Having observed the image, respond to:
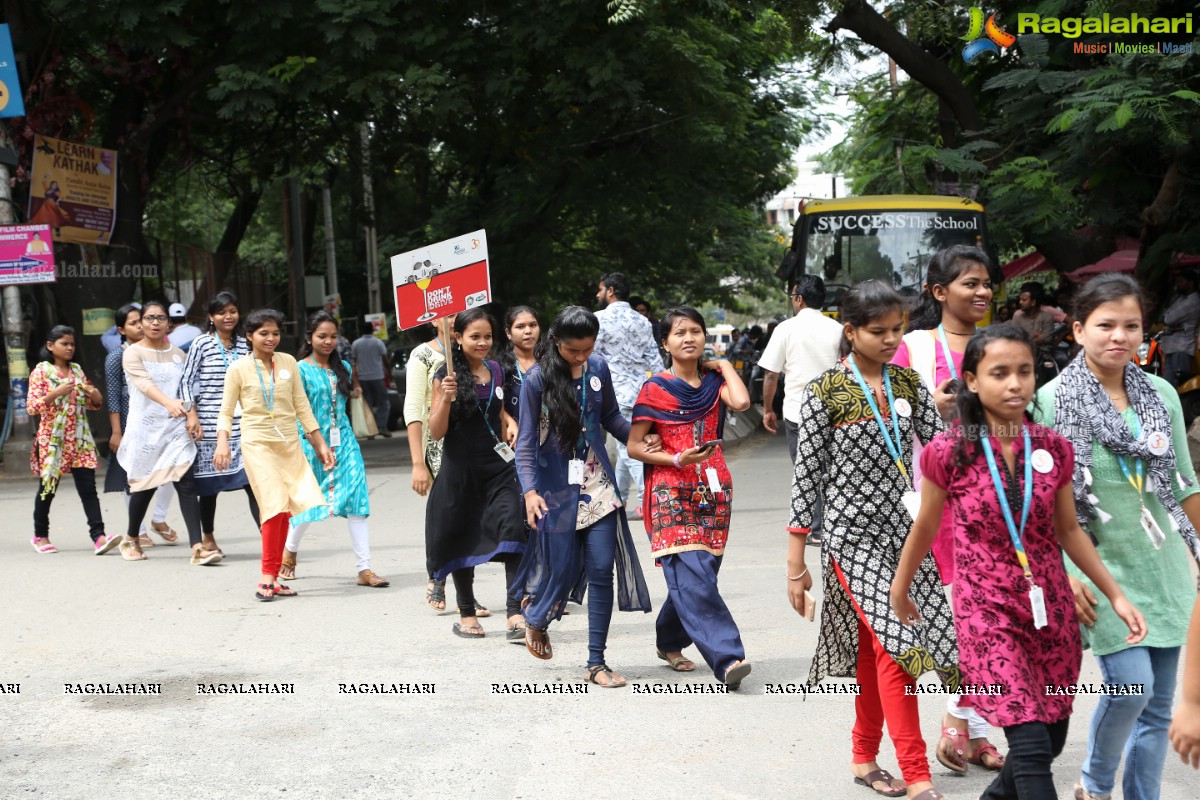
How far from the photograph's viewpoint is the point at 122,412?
1059 centimetres

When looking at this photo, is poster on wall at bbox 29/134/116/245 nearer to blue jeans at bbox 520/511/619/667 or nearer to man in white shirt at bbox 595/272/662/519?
man in white shirt at bbox 595/272/662/519

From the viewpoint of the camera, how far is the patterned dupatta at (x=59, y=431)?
A: 10211 mm

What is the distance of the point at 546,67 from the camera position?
55.5ft

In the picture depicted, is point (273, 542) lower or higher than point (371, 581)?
higher

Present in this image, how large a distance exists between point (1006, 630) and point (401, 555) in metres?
6.71

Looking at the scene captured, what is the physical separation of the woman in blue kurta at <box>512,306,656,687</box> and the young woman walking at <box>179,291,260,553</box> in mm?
4120

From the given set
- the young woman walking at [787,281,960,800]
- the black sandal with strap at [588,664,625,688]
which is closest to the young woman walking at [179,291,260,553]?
the black sandal with strap at [588,664,625,688]

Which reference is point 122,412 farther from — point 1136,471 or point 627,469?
point 1136,471

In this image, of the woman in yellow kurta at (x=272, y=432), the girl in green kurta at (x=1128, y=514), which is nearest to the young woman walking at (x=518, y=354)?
the woman in yellow kurta at (x=272, y=432)

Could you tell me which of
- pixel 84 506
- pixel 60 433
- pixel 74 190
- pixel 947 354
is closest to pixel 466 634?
pixel 947 354

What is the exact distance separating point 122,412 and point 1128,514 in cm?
854

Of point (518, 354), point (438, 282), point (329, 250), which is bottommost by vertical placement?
point (518, 354)

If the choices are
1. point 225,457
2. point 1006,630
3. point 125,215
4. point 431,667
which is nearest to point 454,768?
point 431,667

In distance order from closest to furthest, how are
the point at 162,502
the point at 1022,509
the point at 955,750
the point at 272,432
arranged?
the point at 1022,509
the point at 955,750
the point at 272,432
the point at 162,502
